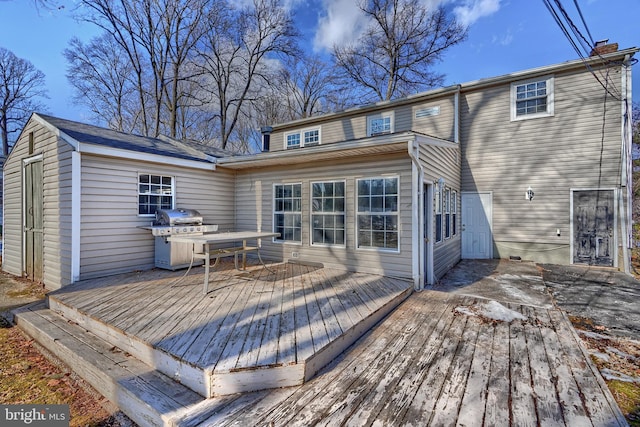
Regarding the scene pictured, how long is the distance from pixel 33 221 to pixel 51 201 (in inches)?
44.2

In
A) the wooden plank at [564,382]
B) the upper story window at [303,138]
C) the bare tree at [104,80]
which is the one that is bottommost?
the wooden plank at [564,382]

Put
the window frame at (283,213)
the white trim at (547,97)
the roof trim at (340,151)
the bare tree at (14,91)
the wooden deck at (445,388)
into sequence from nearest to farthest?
the wooden deck at (445,388) → the roof trim at (340,151) → the window frame at (283,213) → the white trim at (547,97) → the bare tree at (14,91)

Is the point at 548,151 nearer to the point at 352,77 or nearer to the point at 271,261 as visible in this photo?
the point at 271,261

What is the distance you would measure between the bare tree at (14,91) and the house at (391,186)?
18.0m

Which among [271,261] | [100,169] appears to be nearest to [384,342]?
[271,261]

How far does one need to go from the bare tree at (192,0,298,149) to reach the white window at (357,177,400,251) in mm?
13009

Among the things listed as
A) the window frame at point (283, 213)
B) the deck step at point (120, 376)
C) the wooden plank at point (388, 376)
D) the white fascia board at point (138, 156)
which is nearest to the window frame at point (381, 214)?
the window frame at point (283, 213)

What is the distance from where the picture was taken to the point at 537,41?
7461 millimetres

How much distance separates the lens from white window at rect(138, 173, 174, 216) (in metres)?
5.86

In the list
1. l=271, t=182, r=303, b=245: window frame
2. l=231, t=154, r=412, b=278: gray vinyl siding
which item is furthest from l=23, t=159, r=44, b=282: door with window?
l=271, t=182, r=303, b=245: window frame

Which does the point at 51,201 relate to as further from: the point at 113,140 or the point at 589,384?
the point at 589,384

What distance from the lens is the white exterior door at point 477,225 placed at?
852 cm

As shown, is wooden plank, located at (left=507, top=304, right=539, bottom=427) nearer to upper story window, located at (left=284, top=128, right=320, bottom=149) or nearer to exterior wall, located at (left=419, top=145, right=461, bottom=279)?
exterior wall, located at (left=419, top=145, right=461, bottom=279)

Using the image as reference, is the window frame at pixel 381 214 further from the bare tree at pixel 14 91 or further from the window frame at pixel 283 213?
the bare tree at pixel 14 91
